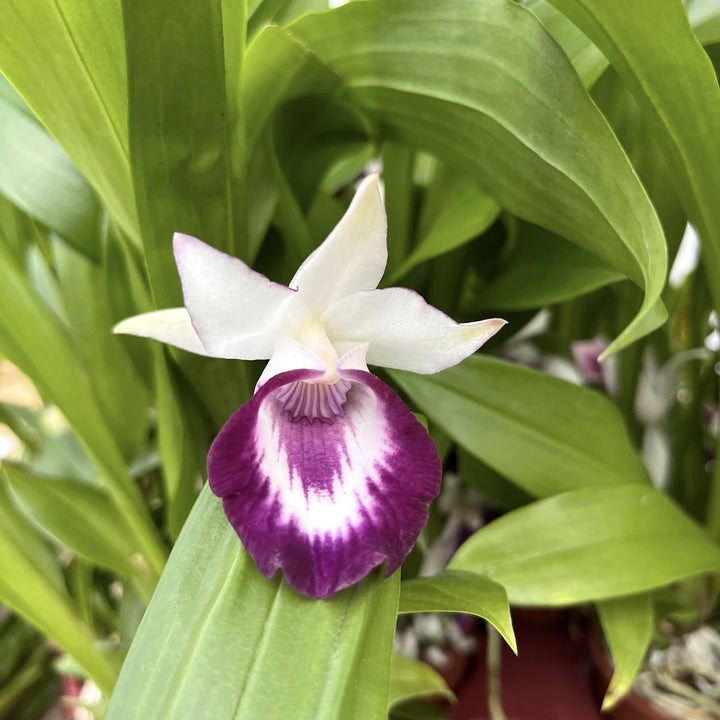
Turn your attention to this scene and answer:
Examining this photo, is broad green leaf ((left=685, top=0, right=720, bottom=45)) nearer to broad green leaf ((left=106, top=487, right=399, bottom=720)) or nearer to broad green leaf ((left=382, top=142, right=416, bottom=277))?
broad green leaf ((left=382, top=142, right=416, bottom=277))

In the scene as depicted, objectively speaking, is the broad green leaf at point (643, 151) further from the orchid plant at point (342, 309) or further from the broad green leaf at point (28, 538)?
the broad green leaf at point (28, 538)

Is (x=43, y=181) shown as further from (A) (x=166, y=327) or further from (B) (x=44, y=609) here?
(B) (x=44, y=609)

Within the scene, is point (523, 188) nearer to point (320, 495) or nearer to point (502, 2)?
point (502, 2)

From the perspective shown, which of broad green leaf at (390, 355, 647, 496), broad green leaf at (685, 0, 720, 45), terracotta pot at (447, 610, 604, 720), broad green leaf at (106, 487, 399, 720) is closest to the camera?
broad green leaf at (106, 487, 399, 720)

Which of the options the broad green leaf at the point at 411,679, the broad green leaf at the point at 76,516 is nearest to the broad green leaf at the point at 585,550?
the broad green leaf at the point at 411,679

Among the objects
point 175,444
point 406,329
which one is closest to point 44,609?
point 175,444

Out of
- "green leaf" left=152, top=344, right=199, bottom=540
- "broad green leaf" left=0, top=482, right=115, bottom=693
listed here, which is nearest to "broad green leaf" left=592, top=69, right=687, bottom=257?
"green leaf" left=152, top=344, right=199, bottom=540
